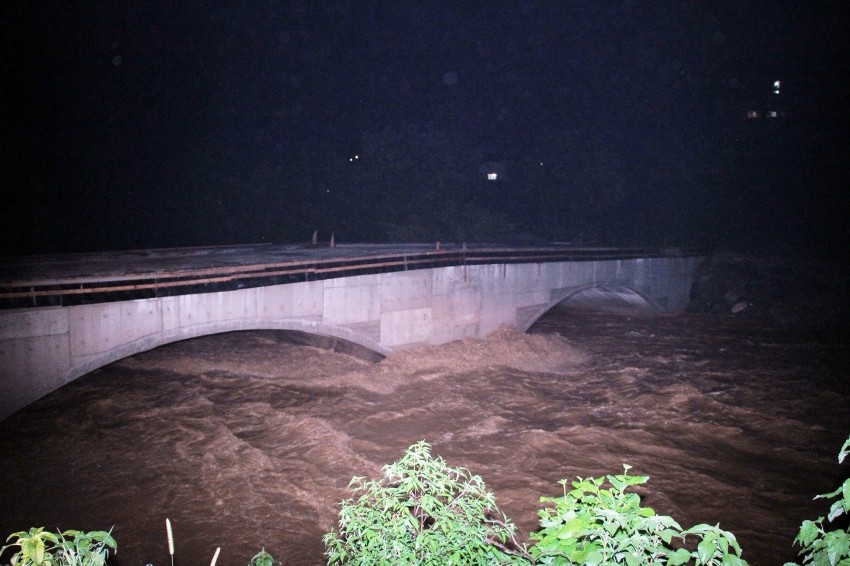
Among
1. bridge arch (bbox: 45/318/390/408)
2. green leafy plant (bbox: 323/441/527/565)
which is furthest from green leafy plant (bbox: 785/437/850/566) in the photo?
bridge arch (bbox: 45/318/390/408)

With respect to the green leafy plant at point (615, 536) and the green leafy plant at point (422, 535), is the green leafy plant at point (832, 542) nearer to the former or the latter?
the green leafy plant at point (615, 536)

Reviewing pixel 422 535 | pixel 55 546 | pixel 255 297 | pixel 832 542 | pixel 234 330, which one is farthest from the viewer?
pixel 234 330

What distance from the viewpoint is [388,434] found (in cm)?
1391

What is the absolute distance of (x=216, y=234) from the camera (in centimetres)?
3766

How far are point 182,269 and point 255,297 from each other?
2.05m

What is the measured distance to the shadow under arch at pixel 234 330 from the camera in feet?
37.1

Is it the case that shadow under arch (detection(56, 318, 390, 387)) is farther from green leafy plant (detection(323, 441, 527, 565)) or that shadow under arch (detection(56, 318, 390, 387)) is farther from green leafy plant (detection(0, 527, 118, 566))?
green leafy plant (detection(323, 441, 527, 565))

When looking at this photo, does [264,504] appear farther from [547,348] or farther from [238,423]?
[547,348]

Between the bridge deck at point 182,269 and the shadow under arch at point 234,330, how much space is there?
1.05 metres

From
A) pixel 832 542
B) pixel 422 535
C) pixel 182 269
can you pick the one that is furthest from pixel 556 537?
pixel 182 269

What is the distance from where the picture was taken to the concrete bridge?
10.5m

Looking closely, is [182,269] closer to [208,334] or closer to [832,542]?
[208,334]

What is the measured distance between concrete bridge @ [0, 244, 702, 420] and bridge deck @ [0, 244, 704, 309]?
0.10 ft

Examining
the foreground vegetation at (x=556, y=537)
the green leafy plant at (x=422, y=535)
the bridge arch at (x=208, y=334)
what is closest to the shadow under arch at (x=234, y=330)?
the bridge arch at (x=208, y=334)
